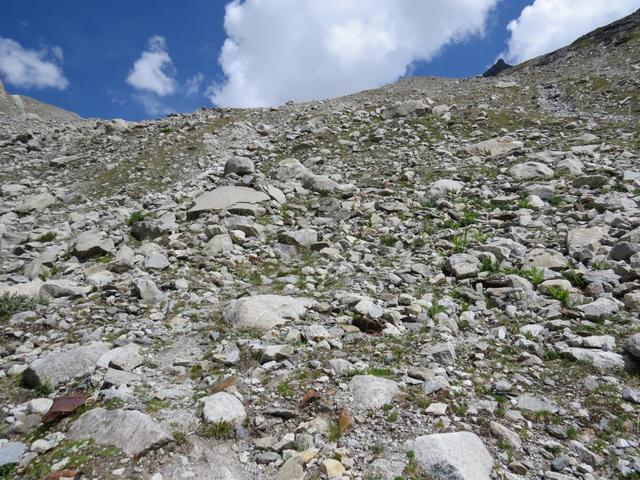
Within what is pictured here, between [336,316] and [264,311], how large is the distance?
1364 mm

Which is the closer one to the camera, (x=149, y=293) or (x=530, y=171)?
(x=149, y=293)

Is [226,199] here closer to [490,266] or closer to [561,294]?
[490,266]

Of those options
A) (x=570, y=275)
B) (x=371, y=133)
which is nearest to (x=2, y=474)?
(x=570, y=275)

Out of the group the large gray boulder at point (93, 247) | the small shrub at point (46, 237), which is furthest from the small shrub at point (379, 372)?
the small shrub at point (46, 237)

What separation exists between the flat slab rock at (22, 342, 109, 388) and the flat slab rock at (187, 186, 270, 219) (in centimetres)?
745

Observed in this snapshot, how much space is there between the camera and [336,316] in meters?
7.89

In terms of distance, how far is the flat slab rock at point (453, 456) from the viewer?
166 inches

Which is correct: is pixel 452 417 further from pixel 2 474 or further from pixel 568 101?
pixel 568 101

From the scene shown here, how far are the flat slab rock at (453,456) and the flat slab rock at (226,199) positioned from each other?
1031 centimetres

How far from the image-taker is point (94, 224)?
14227 mm

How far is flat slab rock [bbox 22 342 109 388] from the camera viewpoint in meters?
5.84

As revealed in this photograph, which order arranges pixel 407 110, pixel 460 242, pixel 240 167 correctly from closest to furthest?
pixel 460 242 < pixel 240 167 < pixel 407 110

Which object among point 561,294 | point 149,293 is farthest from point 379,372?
point 149,293

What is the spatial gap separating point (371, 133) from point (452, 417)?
18.7 m
